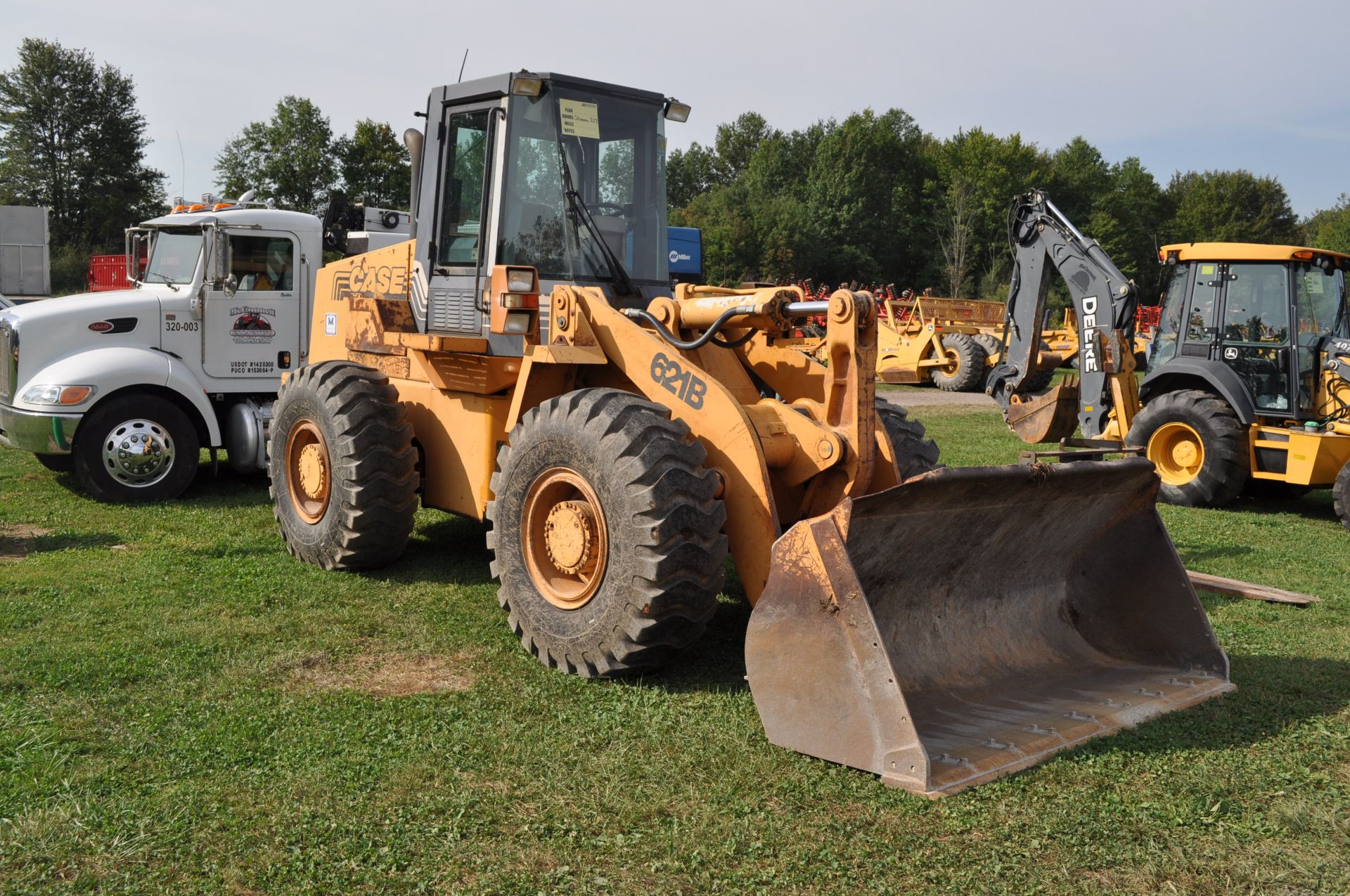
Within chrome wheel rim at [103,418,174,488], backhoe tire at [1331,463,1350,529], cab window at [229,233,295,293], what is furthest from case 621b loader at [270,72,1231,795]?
backhoe tire at [1331,463,1350,529]

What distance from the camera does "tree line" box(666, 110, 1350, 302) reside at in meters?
54.6

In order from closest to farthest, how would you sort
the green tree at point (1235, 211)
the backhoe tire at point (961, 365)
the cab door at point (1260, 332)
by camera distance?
the cab door at point (1260, 332) < the backhoe tire at point (961, 365) < the green tree at point (1235, 211)

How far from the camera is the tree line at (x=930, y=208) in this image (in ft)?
179

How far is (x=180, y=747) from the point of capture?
13.8 ft

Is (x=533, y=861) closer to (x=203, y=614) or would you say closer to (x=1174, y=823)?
(x=1174, y=823)

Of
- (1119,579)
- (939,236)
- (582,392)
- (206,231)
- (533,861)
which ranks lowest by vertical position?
(533,861)

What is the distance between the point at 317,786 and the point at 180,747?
704 millimetres

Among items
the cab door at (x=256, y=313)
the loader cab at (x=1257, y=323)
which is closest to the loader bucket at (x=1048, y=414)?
the loader cab at (x=1257, y=323)

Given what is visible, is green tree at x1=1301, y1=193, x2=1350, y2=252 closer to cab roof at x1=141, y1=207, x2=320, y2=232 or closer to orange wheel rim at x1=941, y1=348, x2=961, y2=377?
orange wheel rim at x1=941, y1=348, x2=961, y2=377

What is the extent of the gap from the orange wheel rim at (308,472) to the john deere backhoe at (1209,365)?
250 inches

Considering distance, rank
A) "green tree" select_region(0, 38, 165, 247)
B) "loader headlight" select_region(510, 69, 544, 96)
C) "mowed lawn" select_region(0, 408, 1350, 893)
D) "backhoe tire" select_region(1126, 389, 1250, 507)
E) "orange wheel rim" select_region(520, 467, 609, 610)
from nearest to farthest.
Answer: "mowed lawn" select_region(0, 408, 1350, 893) < "orange wheel rim" select_region(520, 467, 609, 610) < "loader headlight" select_region(510, 69, 544, 96) < "backhoe tire" select_region(1126, 389, 1250, 507) < "green tree" select_region(0, 38, 165, 247)

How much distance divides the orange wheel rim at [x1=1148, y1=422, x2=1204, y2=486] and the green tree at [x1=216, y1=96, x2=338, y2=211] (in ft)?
150

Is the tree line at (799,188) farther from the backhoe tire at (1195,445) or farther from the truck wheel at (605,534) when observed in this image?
the truck wheel at (605,534)

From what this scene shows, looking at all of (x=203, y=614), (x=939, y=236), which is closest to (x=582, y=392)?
(x=203, y=614)
